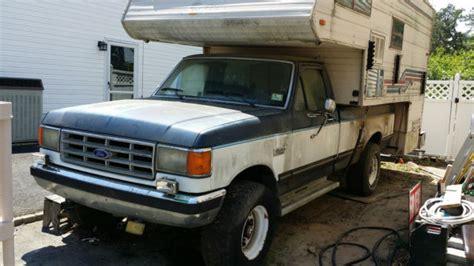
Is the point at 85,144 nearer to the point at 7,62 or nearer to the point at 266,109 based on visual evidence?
the point at 266,109

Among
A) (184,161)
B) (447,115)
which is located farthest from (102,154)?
(447,115)

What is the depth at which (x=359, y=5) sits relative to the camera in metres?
5.43

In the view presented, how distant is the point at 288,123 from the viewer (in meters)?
4.51

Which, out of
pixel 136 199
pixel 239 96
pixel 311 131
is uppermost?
pixel 239 96

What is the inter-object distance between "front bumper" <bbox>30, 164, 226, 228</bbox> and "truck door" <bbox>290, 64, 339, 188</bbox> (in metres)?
1.42

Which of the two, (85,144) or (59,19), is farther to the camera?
(59,19)

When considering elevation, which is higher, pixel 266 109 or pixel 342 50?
pixel 342 50

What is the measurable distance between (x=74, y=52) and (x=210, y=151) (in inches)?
344

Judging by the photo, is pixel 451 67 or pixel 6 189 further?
pixel 451 67

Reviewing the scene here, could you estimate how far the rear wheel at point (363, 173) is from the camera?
6.62 m

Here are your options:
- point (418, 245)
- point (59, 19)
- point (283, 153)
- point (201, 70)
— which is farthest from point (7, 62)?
point (418, 245)

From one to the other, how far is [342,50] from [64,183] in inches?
153

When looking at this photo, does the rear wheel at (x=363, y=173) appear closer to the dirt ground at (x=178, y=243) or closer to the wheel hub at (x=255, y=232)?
the dirt ground at (x=178, y=243)

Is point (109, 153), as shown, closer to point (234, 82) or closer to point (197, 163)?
point (197, 163)
